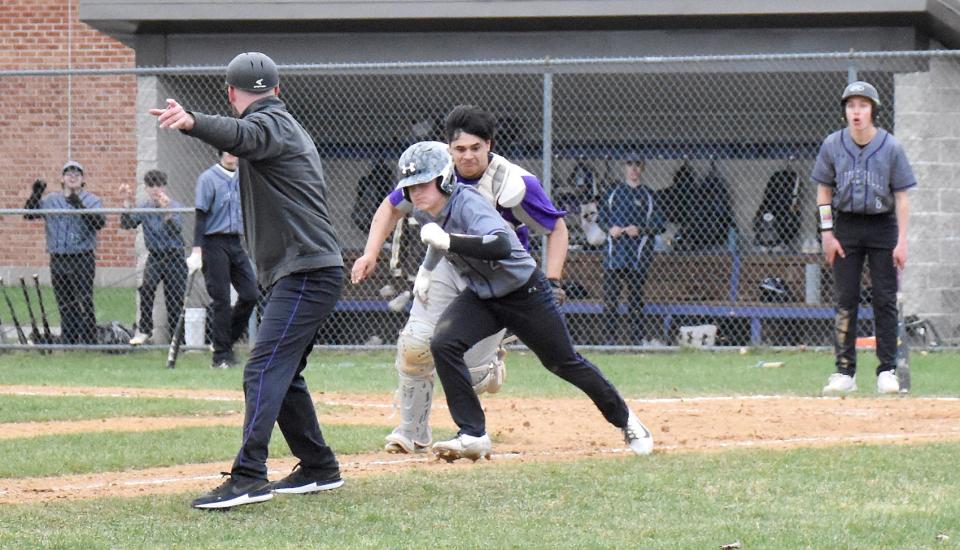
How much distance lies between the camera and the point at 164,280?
14531mm

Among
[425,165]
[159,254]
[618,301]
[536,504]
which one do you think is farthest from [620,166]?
[536,504]

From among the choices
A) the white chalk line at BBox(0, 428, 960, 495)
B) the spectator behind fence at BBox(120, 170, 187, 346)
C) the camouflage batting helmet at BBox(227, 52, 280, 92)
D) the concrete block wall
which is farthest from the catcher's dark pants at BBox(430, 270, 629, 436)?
the concrete block wall

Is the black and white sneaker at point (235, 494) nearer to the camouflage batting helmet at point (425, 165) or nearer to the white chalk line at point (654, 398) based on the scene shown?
the camouflage batting helmet at point (425, 165)

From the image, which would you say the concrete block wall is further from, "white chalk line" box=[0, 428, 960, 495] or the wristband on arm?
"white chalk line" box=[0, 428, 960, 495]

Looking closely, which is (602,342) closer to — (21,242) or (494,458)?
(494,458)

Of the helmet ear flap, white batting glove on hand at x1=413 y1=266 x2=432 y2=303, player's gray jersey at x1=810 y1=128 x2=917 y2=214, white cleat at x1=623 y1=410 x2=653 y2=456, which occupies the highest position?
player's gray jersey at x1=810 y1=128 x2=917 y2=214

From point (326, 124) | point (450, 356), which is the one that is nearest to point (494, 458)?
point (450, 356)

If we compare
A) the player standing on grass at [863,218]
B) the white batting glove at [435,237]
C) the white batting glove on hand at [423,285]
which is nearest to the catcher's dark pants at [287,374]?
the white batting glove at [435,237]

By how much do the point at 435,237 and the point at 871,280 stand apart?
507 centimetres

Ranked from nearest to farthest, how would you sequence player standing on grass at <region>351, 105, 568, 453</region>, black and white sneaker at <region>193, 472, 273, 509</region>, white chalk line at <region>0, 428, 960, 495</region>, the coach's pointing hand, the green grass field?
1. the green grass field
2. the coach's pointing hand
3. black and white sneaker at <region>193, 472, 273, 509</region>
4. white chalk line at <region>0, 428, 960, 495</region>
5. player standing on grass at <region>351, 105, 568, 453</region>

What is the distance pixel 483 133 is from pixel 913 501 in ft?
8.95

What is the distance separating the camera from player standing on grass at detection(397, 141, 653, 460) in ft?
21.5

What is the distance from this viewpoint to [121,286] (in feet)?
67.1

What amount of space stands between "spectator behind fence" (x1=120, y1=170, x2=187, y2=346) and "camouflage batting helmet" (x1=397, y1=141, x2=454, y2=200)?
326 inches
